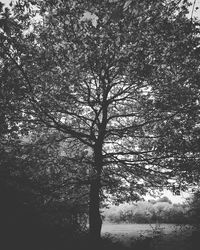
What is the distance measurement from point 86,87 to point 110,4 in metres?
7.20

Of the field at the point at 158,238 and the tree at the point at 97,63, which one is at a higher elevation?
the tree at the point at 97,63

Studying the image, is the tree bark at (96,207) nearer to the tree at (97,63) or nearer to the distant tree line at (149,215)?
the tree at (97,63)

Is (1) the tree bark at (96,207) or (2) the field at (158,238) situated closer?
(1) the tree bark at (96,207)

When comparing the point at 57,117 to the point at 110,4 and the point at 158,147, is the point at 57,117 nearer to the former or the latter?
the point at 158,147

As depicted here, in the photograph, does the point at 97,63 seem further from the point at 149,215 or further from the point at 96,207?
the point at 149,215

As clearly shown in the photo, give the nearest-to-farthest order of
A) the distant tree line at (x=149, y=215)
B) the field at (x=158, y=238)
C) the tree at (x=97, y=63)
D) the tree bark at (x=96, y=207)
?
1. the tree at (x=97, y=63)
2. the tree bark at (x=96, y=207)
3. the field at (x=158, y=238)
4. the distant tree line at (x=149, y=215)

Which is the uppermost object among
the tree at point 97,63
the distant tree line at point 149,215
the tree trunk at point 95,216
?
the tree at point 97,63

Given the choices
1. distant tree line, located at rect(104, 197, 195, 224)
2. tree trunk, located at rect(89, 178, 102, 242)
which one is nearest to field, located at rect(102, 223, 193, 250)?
tree trunk, located at rect(89, 178, 102, 242)

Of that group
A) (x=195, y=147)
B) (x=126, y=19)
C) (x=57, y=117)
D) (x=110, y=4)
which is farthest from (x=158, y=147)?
(x=110, y=4)

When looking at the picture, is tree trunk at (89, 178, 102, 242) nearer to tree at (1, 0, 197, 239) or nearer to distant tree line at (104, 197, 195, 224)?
tree at (1, 0, 197, 239)

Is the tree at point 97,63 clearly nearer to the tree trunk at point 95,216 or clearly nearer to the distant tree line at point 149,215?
the tree trunk at point 95,216

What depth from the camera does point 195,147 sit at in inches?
482

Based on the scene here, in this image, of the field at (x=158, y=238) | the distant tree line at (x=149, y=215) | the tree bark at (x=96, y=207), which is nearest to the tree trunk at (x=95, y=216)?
the tree bark at (x=96, y=207)

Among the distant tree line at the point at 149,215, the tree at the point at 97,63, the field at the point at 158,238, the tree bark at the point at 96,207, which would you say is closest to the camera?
the tree at the point at 97,63
